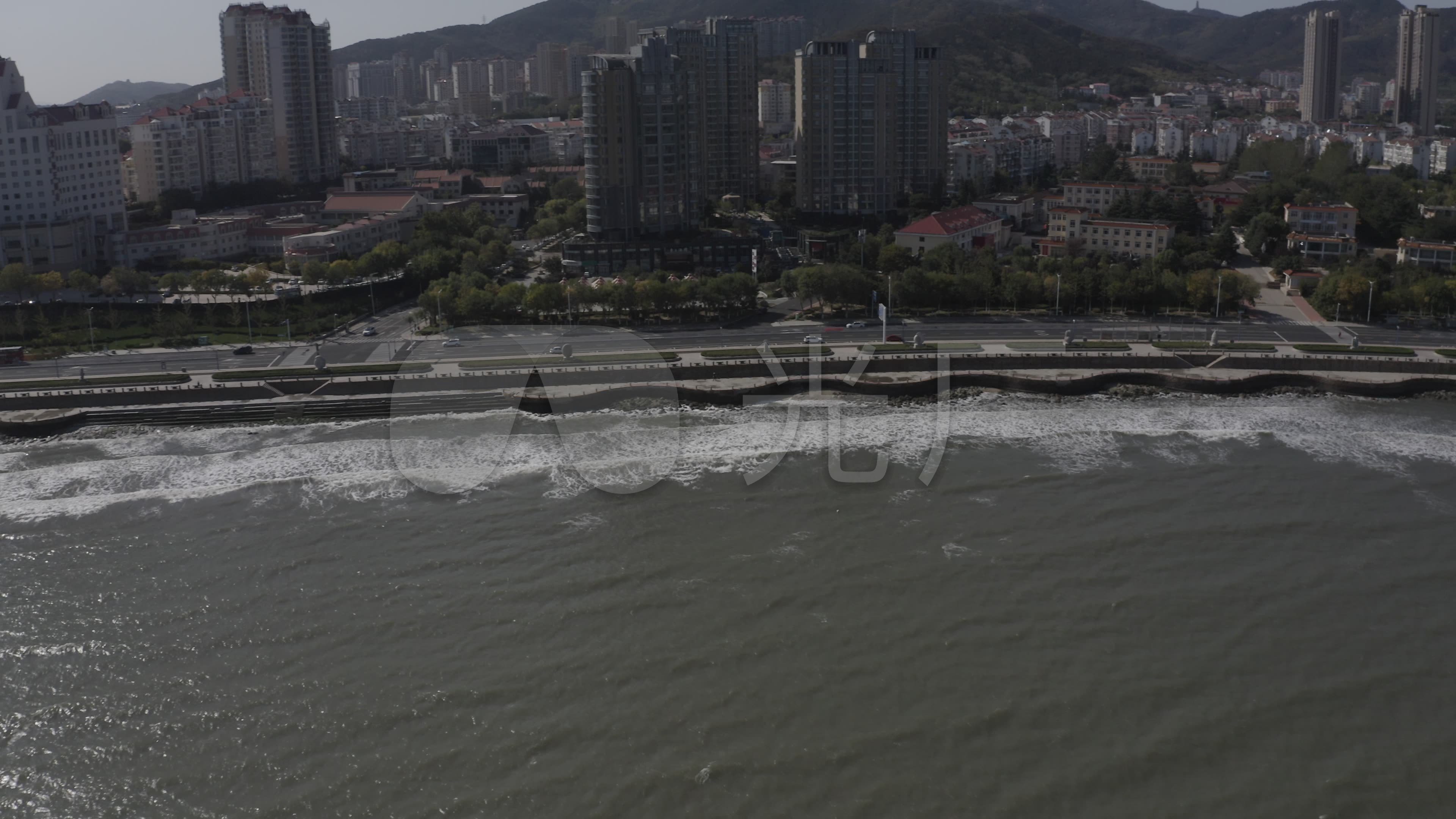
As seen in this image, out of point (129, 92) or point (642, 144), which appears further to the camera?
point (129, 92)

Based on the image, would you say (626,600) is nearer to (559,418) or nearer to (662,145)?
(559,418)

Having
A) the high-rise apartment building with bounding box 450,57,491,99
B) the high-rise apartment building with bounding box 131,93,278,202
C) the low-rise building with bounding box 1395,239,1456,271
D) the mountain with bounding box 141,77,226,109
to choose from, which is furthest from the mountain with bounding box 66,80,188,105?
the low-rise building with bounding box 1395,239,1456,271

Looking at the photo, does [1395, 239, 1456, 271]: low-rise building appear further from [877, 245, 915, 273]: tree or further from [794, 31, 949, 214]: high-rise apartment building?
[794, 31, 949, 214]: high-rise apartment building

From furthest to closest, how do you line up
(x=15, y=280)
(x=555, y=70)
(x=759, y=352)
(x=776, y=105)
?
(x=555, y=70), (x=776, y=105), (x=15, y=280), (x=759, y=352)

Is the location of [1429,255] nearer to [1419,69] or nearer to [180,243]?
[180,243]

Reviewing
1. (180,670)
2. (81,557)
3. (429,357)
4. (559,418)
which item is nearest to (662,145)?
(429,357)

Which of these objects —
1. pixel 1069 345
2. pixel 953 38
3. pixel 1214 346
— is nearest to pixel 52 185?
pixel 1069 345
